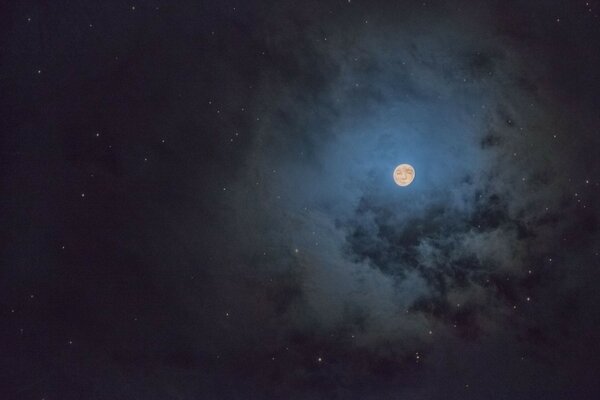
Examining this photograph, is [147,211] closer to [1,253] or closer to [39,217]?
[39,217]

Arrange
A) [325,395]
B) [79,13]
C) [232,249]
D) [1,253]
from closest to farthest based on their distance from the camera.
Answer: [79,13]
[1,253]
[232,249]
[325,395]

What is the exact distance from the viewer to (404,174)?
761 cm

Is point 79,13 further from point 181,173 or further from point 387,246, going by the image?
point 387,246

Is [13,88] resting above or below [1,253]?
above

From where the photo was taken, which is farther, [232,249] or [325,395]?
[325,395]

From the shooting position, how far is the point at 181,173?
8.04 m

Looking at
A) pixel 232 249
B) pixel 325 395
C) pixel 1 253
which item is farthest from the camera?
pixel 325 395

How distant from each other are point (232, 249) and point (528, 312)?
507 centimetres

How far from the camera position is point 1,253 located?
773cm

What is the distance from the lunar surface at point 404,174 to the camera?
759 cm

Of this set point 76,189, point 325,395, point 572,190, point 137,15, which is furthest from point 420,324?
point 137,15

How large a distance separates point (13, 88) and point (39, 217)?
1996mm

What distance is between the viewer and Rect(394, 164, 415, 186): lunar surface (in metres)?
7.59

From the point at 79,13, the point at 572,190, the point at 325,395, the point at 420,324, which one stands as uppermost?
the point at 79,13
